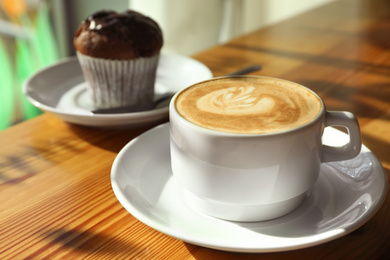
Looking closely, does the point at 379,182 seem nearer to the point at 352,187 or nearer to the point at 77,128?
the point at 352,187

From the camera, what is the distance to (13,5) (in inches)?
89.6

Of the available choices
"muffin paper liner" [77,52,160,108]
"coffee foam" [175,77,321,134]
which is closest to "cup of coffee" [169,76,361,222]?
"coffee foam" [175,77,321,134]

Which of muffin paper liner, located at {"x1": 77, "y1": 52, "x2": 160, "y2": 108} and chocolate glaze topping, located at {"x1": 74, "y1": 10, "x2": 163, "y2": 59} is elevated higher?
chocolate glaze topping, located at {"x1": 74, "y1": 10, "x2": 163, "y2": 59}

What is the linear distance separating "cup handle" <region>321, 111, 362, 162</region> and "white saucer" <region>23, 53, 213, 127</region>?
0.96 ft

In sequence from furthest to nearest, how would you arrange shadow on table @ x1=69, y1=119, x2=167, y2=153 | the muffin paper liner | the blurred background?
the blurred background, the muffin paper liner, shadow on table @ x1=69, y1=119, x2=167, y2=153

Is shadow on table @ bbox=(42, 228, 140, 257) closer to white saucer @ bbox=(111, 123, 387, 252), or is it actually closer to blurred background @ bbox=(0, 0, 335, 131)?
white saucer @ bbox=(111, 123, 387, 252)

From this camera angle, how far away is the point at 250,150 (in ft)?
1.59

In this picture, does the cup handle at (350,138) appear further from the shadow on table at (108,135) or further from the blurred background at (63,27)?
the blurred background at (63,27)

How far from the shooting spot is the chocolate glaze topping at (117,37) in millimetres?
836

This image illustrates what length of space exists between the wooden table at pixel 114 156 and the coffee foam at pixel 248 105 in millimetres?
137

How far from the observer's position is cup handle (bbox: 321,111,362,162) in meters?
0.55

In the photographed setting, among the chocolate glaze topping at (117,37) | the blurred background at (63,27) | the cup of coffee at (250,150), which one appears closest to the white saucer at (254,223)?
the cup of coffee at (250,150)

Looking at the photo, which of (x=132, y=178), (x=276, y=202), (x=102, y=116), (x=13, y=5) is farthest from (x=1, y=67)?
(x=276, y=202)

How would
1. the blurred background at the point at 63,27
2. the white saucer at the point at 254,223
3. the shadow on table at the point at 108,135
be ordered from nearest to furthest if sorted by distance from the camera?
the white saucer at the point at 254,223, the shadow on table at the point at 108,135, the blurred background at the point at 63,27
